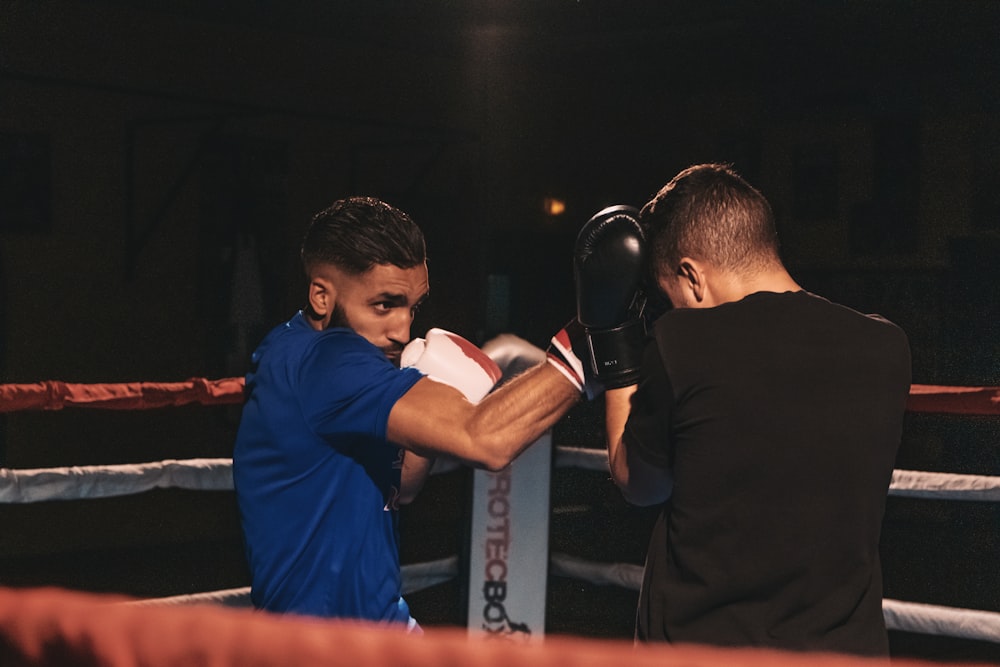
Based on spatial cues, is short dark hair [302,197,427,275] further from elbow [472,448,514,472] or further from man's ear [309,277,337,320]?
elbow [472,448,514,472]

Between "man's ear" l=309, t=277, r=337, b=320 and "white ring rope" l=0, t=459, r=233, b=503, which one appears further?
"white ring rope" l=0, t=459, r=233, b=503

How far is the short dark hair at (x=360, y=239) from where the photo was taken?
1662 millimetres

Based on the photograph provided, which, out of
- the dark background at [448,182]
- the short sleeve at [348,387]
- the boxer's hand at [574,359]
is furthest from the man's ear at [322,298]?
the dark background at [448,182]

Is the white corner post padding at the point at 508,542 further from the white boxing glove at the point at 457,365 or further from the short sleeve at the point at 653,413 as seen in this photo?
the short sleeve at the point at 653,413

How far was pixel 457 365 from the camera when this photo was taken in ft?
5.56

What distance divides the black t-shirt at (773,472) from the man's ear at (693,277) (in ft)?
0.30

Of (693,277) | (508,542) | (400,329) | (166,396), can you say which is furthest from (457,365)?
(508,542)

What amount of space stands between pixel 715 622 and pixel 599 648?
26.5 inches

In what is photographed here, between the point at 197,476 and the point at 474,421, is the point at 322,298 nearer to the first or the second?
the point at 474,421

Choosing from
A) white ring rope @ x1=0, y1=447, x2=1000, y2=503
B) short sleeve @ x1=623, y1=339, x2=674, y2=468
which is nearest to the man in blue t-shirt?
short sleeve @ x1=623, y1=339, x2=674, y2=468

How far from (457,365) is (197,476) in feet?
3.76

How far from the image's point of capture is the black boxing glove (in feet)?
4.68

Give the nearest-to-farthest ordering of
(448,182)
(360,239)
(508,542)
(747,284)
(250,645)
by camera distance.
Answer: (250,645) < (747,284) < (360,239) < (508,542) < (448,182)

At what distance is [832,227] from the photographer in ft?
25.8
